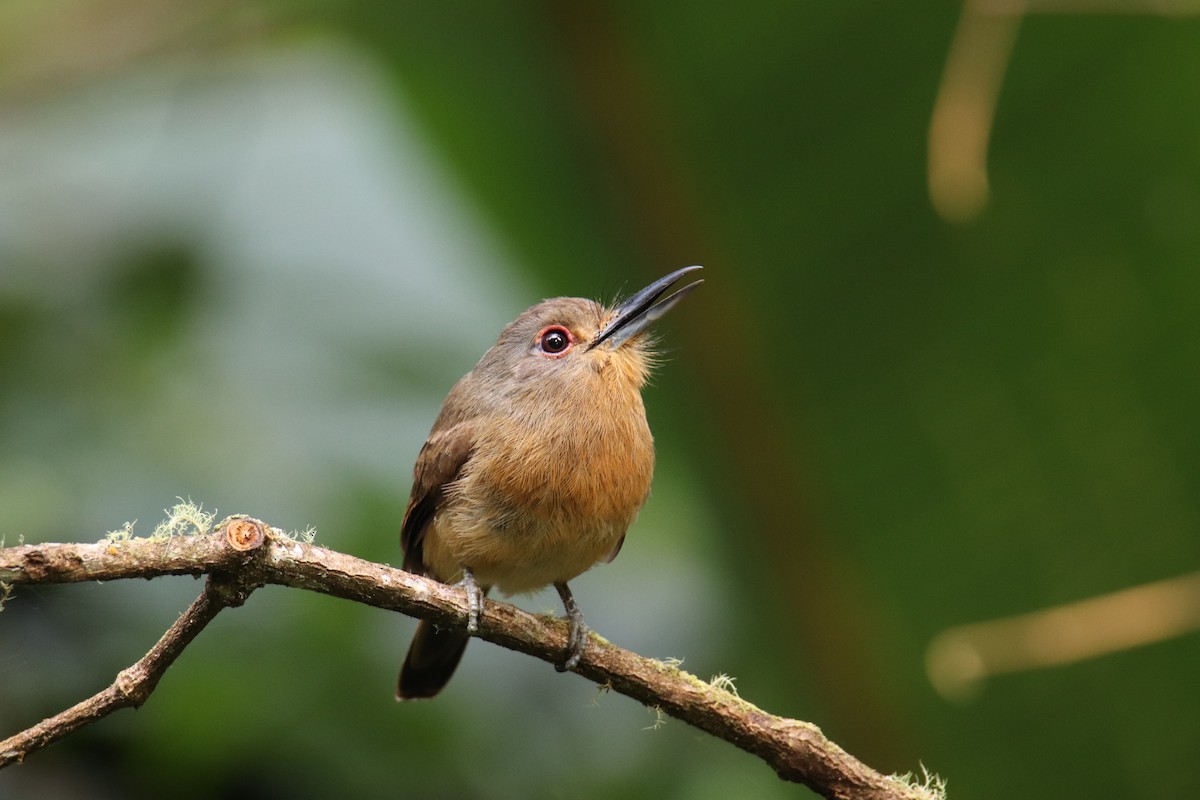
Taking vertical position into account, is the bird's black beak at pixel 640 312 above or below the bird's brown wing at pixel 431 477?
above

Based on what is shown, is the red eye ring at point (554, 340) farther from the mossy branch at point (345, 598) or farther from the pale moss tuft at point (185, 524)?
the pale moss tuft at point (185, 524)

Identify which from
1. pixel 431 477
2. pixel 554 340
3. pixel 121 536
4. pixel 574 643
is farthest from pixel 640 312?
pixel 121 536

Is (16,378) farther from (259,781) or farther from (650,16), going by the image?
(650,16)

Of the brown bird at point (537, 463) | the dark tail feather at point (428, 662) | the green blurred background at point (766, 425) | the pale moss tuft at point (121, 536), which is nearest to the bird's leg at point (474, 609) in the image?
the brown bird at point (537, 463)

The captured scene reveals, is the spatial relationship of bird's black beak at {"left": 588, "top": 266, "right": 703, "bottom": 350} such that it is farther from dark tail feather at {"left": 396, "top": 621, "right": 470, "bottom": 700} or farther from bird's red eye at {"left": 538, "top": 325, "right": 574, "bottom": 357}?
dark tail feather at {"left": 396, "top": 621, "right": 470, "bottom": 700}

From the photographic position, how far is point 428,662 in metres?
3.74

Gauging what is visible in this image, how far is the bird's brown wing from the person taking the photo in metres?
3.43

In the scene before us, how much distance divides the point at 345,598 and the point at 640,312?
1.57 metres

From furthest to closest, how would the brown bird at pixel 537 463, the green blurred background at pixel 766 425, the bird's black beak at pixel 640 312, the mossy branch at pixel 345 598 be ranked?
the green blurred background at pixel 766 425, the bird's black beak at pixel 640 312, the brown bird at pixel 537 463, the mossy branch at pixel 345 598

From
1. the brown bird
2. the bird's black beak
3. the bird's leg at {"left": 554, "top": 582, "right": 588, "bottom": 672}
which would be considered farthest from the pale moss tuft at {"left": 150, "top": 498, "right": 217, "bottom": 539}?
the bird's black beak

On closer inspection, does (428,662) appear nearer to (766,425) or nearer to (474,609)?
(766,425)

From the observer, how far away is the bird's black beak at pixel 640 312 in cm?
336

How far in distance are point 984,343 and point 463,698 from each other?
77.3 inches

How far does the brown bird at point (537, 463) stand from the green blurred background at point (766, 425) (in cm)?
30
